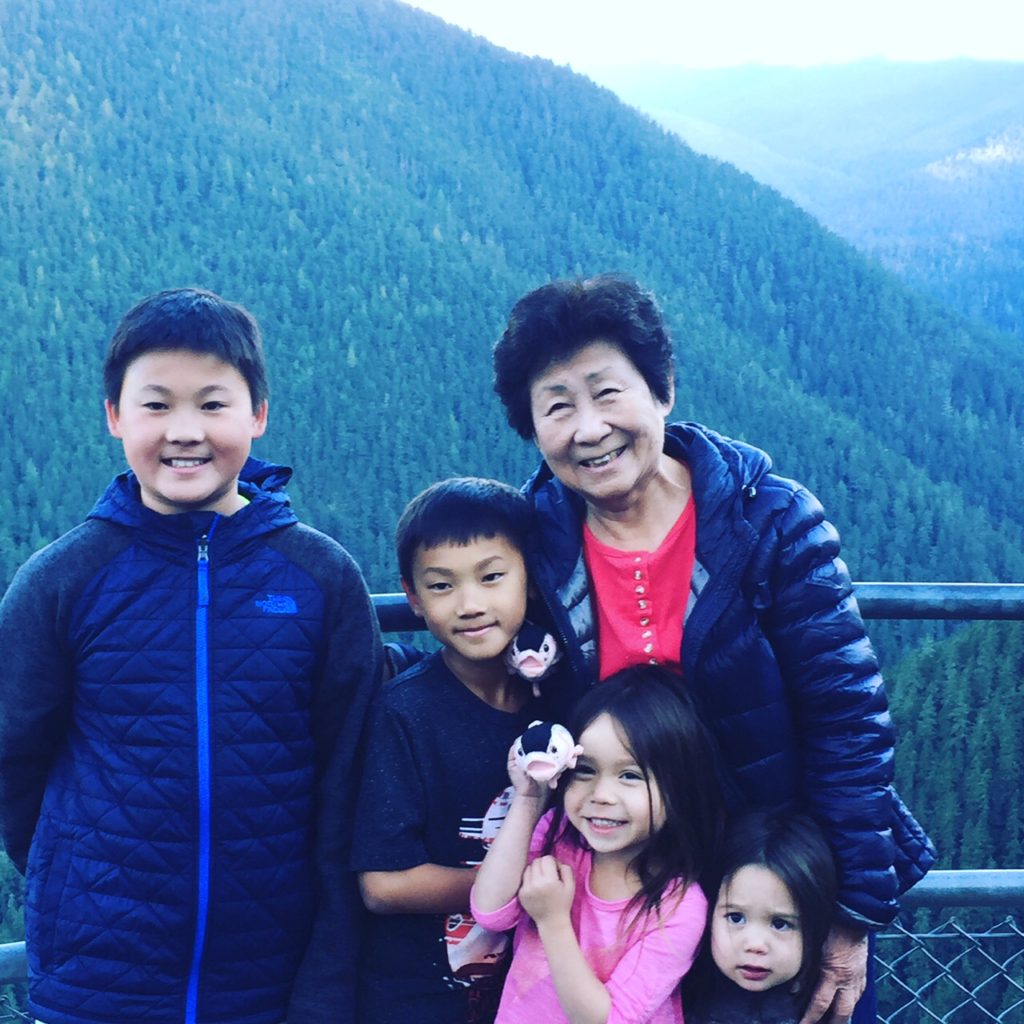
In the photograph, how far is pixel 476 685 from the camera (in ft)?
5.38

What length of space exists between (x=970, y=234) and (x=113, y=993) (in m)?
34.4

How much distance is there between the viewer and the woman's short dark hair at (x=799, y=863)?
1.48 metres

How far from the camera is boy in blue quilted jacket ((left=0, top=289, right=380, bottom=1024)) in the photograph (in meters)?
1.47

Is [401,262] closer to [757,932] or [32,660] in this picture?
[32,660]

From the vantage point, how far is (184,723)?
1.47m

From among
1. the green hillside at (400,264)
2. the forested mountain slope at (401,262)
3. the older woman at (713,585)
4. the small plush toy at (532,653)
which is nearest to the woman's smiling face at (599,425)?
the older woman at (713,585)

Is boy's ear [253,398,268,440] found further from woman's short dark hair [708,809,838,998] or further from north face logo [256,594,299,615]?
woman's short dark hair [708,809,838,998]

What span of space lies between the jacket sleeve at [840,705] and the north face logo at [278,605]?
684 millimetres

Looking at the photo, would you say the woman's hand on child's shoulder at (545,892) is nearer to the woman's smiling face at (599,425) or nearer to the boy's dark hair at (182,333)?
the woman's smiling face at (599,425)

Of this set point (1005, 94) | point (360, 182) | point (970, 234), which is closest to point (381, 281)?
point (360, 182)

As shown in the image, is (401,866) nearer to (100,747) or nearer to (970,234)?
(100,747)

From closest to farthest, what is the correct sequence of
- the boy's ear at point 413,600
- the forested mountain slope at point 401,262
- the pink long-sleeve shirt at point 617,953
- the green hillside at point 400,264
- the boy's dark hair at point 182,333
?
1. the pink long-sleeve shirt at point 617,953
2. the boy's dark hair at point 182,333
3. the boy's ear at point 413,600
4. the green hillside at point 400,264
5. the forested mountain slope at point 401,262

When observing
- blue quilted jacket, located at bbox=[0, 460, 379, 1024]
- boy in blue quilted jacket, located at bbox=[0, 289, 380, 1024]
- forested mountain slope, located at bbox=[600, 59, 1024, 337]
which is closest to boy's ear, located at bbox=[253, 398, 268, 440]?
boy in blue quilted jacket, located at bbox=[0, 289, 380, 1024]

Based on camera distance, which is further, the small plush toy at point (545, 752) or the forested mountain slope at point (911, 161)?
the forested mountain slope at point (911, 161)
